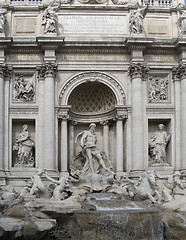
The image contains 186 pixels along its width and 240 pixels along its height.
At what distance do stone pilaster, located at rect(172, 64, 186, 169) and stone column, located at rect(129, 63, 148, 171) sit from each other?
1902 mm

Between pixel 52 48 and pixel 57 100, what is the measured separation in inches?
107

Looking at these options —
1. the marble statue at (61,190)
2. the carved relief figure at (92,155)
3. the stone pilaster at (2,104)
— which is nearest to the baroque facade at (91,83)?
the stone pilaster at (2,104)

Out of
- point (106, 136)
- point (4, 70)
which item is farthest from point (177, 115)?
point (4, 70)

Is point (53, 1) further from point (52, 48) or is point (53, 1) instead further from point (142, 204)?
point (142, 204)

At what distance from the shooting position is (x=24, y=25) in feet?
84.8

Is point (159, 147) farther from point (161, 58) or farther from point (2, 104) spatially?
point (2, 104)

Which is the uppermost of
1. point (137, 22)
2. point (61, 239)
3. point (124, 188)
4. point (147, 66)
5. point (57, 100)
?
point (137, 22)

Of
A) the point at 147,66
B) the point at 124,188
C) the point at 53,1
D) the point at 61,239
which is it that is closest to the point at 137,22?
the point at 147,66

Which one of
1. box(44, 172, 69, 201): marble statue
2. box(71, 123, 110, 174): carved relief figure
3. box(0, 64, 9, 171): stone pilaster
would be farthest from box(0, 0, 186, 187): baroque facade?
box(44, 172, 69, 201): marble statue

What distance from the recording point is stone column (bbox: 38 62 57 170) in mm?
24203

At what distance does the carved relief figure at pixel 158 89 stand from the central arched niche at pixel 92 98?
6.67 ft

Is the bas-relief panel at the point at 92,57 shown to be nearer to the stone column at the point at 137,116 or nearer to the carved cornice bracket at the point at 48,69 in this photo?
the carved cornice bracket at the point at 48,69

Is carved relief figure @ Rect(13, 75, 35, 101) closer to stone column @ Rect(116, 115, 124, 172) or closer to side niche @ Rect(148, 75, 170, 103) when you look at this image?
stone column @ Rect(116, 115, 124, 172)

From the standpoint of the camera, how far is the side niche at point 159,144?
82.8 feet
